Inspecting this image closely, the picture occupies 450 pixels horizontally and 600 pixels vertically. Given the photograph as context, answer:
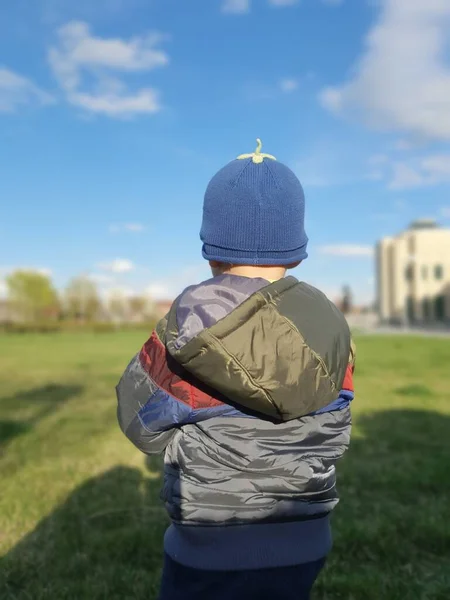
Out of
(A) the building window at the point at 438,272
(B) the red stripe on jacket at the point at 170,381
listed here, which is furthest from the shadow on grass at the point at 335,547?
(A) the building window at the point at 438,272

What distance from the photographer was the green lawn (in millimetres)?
2836

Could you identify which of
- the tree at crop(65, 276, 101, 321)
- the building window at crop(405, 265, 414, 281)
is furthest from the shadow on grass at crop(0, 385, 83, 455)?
the tree at crop(65, 276, 101, 321)

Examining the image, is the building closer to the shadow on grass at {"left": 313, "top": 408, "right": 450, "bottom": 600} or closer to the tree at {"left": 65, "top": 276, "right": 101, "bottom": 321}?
the tree at {"left": 65, "top": 276, "right": 101, "bottom": 321}

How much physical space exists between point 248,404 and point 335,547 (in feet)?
6.90

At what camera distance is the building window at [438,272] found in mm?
70494

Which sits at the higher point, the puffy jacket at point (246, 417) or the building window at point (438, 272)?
the building window at point (438, 272)

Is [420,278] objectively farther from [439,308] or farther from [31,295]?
[31,295]

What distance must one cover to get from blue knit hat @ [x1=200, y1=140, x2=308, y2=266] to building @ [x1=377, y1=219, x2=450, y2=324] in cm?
6850

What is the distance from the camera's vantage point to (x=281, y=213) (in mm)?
1692

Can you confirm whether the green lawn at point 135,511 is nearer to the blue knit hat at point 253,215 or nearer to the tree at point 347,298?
the blue knit hat at point 253,215

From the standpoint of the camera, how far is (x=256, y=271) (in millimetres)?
1715

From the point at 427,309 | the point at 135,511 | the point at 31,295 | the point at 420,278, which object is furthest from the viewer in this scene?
the point at 31,295

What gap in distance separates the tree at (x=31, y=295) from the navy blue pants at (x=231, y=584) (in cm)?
7787

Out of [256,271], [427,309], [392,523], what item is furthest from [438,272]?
[256,271]
